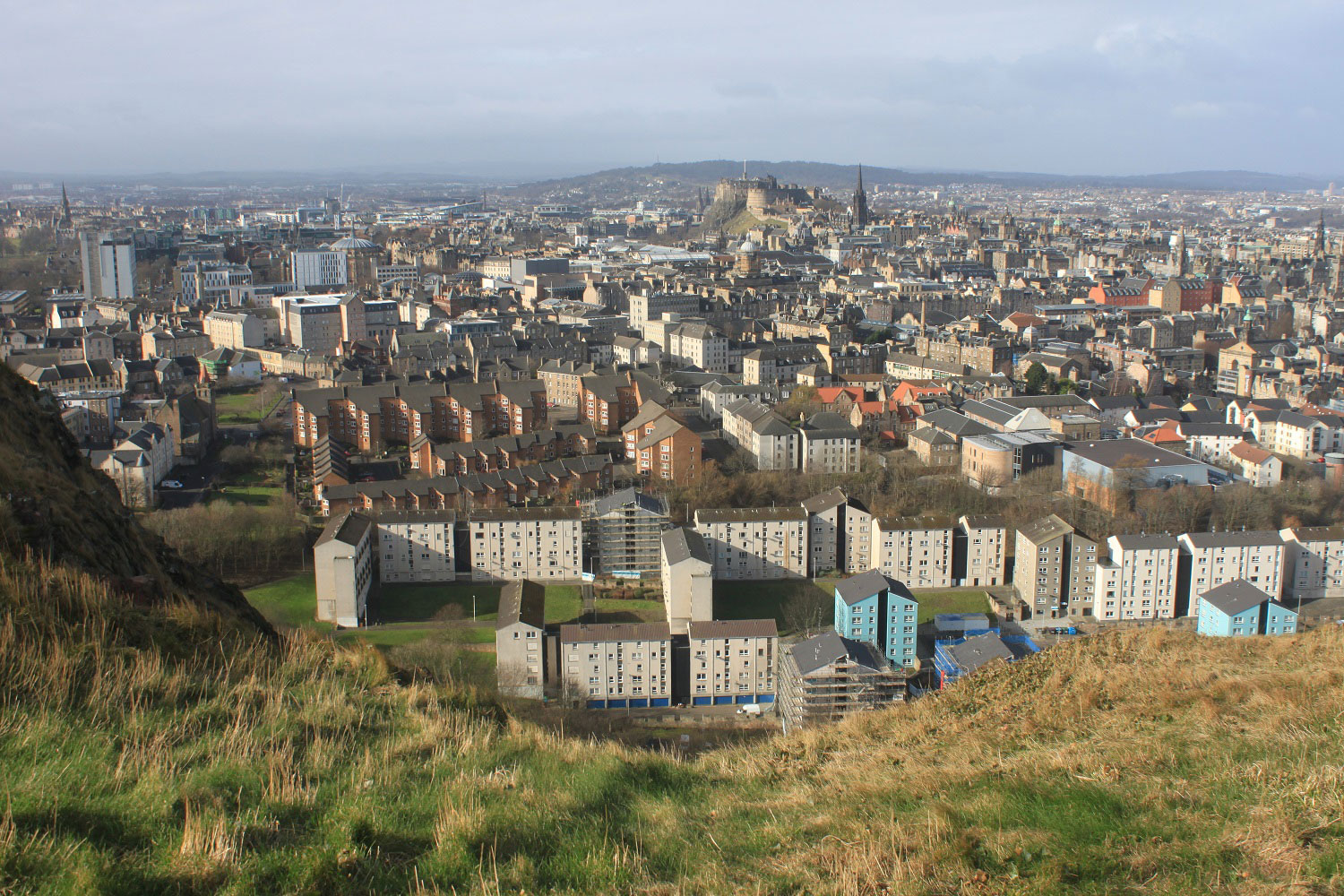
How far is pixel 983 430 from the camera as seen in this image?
618 inches

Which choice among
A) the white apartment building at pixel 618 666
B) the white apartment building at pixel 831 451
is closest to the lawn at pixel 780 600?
the white apartment building at pixel 618 666

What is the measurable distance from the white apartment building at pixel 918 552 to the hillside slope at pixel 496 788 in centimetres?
825

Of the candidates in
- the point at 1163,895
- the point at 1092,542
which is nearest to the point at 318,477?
the point at 1092,542

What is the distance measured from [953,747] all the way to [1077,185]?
5104 inches

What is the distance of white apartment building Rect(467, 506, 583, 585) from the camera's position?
38.4 ft

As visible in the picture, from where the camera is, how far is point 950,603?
444 inches

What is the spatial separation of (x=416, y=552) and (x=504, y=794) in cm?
963

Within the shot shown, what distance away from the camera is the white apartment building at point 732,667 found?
9.18 meters

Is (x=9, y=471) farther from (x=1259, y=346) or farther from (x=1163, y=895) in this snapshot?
(x=1259, y=346)

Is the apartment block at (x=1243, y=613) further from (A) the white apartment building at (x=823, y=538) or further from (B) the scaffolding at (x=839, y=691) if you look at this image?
(B) the scaffolding at (x=839, y=691)

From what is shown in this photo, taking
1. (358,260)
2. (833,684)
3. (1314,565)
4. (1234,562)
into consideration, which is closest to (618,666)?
(833,684)

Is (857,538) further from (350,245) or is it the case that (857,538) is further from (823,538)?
(350,245)

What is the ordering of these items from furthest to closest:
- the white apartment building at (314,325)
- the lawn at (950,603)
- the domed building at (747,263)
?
the domed building at (747,263), the white apartment building at (314,325), the lawn at (950,603)

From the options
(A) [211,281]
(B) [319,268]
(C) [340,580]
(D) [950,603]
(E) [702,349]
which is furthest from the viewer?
(B) [319,268]
